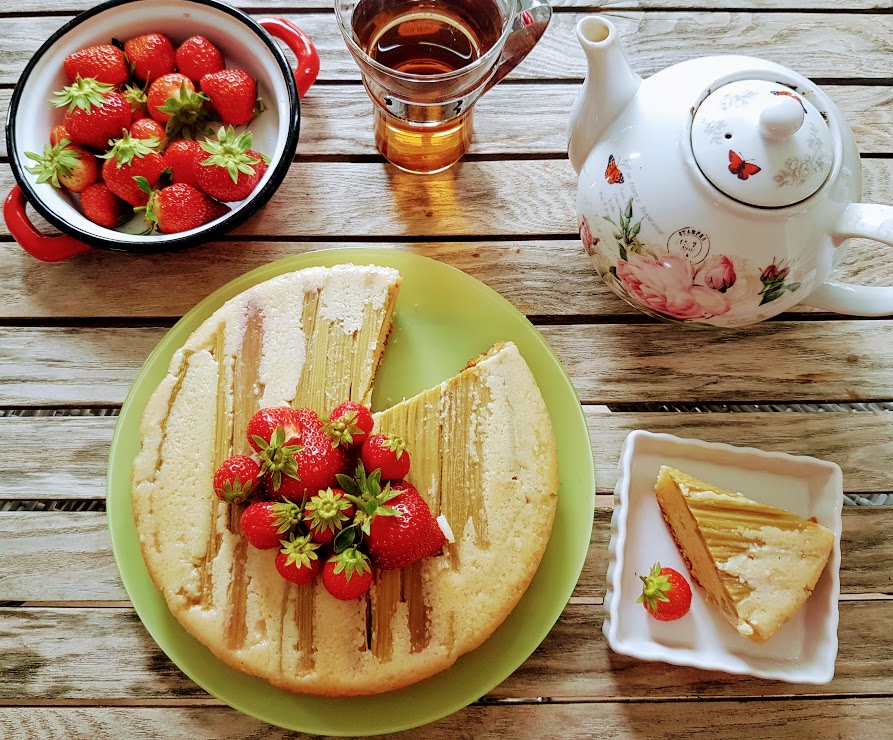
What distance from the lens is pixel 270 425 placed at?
1196 millimetres

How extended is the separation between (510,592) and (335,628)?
0.28 meters

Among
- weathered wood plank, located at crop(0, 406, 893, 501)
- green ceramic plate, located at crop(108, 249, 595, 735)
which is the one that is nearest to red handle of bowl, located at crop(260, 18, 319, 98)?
green ceramic plate, located at crop(108, 249, 595, 735)

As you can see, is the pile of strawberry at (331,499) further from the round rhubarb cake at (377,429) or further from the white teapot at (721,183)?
the white teapot at (721,183)

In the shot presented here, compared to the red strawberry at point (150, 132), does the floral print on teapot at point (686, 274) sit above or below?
below

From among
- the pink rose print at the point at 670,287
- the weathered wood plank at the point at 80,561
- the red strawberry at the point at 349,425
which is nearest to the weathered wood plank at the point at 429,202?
the pink rose print at the point at 670,287

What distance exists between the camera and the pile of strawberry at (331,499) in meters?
1.13

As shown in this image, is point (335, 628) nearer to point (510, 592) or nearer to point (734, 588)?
point (510, 592)

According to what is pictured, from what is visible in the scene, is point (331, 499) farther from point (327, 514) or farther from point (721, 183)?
point (721, 183)

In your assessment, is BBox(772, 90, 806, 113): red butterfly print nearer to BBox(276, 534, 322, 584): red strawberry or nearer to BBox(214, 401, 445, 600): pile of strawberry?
BBox(214, 401, 445, 600): pile of strawberry

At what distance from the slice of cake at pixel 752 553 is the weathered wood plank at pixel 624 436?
6.4 inches

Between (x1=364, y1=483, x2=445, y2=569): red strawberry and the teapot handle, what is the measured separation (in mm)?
696

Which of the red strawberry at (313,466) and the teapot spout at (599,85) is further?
the red strawberry at (313,466)

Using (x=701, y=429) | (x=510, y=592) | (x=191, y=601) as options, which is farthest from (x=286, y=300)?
(x=701, y=429)

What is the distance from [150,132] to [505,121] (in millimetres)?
671
